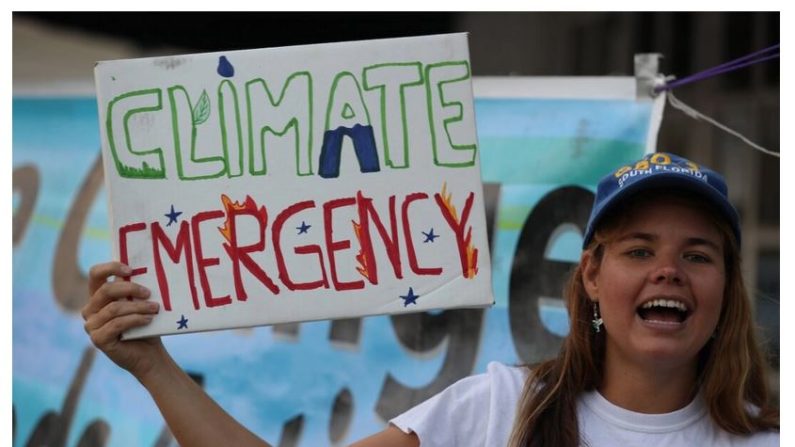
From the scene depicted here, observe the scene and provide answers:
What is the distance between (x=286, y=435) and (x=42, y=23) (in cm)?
201

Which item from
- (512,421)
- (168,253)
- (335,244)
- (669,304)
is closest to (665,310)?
(669,304)

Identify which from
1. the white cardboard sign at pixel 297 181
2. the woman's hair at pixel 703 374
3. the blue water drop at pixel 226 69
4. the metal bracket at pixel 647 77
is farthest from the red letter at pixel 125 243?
the metal bracket at pixel 647 77

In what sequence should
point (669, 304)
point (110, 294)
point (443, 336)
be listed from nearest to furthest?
point (669, 304)
point (110, 294)
point (443, 336)

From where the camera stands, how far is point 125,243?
1.98 m

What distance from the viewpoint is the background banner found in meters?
2.86

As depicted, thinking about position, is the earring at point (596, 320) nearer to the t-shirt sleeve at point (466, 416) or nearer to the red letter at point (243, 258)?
the t-shirt sleeve at point (466, 416)

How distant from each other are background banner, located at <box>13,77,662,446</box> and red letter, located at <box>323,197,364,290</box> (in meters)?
0.90

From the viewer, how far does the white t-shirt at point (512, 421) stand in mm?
1885

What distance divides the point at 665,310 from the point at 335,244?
540mm

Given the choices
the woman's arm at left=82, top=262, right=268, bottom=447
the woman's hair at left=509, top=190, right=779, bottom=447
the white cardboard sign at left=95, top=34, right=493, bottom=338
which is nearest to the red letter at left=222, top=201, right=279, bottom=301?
the white cardboard sign at left=95, top=34, right=493, bottom=338

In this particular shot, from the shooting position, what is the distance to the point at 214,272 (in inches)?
78.7

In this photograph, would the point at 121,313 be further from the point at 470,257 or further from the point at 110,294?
the point at 470,257

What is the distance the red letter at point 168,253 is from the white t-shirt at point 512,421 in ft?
1.33

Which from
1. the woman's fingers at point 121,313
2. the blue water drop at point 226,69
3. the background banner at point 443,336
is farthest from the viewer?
the background banner at point 443,336
